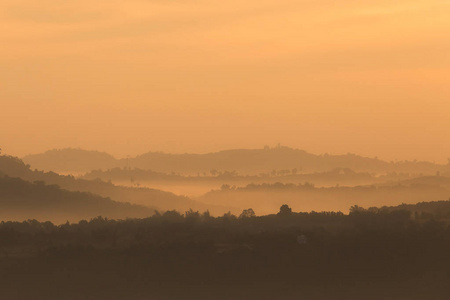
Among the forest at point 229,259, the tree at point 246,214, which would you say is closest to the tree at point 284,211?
the tree at point 246,214

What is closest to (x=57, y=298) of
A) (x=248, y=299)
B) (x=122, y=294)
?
(x=122, y=294)

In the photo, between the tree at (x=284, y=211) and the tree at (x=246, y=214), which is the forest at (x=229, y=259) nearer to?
the tree at (x=246, y=214)

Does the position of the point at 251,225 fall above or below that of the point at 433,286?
above

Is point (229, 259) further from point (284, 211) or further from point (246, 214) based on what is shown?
point (284, 211)

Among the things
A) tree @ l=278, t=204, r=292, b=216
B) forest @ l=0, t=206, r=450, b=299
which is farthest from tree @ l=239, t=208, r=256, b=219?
forest @ l=0, t=206, r=450, b=299

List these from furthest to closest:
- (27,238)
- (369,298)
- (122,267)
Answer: (27,238)
(122,267)
(369,298)

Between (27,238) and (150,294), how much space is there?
17.4 metres

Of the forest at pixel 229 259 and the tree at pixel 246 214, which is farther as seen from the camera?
the tree at pixel 246 214

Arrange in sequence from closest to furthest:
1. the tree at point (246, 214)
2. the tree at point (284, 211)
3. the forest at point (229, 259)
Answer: the forest at point (229, 259)
the tree at point (246, 214)
the tree at point (284, 211)

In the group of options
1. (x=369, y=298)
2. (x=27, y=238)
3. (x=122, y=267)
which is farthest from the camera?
(x=27, y=238)

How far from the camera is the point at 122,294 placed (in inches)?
2847

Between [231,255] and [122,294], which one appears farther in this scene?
[231,255]

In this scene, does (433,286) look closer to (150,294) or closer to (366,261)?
(366,261)

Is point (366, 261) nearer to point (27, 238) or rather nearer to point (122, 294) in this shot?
point (122, 294)
